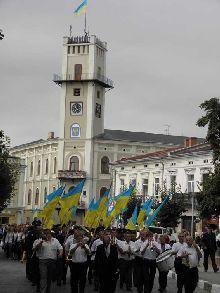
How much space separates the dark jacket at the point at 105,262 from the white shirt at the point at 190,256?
5.55 feet

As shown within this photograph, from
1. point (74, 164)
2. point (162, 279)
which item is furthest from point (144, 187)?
point (162, 279)

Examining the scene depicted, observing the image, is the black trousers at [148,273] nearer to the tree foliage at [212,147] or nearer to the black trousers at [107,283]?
the black trousers at [107,283]

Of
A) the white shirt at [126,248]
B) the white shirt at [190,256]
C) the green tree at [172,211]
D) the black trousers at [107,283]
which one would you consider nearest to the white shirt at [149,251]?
the white shirt at [126,248]

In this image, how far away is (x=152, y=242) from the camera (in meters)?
16.6

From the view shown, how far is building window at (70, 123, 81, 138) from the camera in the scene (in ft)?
258

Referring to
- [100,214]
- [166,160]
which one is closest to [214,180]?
[100,214]

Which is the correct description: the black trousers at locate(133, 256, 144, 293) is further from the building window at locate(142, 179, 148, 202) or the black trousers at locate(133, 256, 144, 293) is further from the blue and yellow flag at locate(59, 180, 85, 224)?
the building window at locate(142, 179, 148, 202)

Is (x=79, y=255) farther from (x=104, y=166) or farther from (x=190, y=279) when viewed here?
(x=104, y=166)

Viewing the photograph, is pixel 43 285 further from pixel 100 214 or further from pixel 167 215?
pixel 167 215

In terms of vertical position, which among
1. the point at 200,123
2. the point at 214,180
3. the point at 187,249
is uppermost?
the point at 200,123

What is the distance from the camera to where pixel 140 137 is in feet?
277

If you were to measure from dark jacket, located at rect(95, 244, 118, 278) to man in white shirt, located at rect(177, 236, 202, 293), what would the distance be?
1678mm

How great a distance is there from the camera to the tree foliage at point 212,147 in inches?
1278

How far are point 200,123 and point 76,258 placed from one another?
18.9 meters
